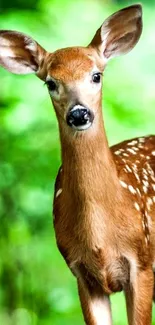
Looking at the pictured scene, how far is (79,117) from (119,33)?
0.28 m

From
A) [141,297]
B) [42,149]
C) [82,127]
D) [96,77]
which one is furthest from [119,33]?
[42,149]

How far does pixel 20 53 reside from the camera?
176cm

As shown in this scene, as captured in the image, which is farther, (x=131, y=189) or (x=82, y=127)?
(x=131, y=189)

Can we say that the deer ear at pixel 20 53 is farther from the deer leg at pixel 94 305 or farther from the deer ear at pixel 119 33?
the deer leg at pixel 94 305

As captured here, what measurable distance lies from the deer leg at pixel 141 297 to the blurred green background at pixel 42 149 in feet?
2.30

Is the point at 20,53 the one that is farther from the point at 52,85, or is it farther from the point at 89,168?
the point at 89,168

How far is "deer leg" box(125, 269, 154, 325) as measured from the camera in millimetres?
1751

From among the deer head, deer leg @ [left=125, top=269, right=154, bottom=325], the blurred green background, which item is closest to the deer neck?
the deer head

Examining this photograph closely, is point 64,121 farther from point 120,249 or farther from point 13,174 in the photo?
point 13,174

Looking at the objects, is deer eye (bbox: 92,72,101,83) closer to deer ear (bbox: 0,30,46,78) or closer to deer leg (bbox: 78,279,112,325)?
deer ear (bbox: 0,30,46,78)

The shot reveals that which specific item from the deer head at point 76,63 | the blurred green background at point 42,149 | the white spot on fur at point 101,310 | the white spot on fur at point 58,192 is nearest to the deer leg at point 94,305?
the white spot on fur at point 101,310

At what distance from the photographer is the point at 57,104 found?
1.64m

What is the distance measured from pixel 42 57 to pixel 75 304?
92 cm

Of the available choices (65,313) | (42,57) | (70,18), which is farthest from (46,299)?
(42,57)
